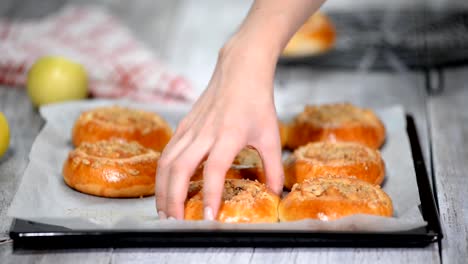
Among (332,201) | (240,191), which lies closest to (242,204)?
(240,191)

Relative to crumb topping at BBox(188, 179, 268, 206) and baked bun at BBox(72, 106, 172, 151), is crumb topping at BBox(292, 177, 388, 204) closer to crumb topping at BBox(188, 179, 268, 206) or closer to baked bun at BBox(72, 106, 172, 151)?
crumb topping at BBox(188, 179, 268, 206)

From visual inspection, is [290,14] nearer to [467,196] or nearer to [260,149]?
[260,149]

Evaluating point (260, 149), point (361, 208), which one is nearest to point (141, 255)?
point (260, 149)

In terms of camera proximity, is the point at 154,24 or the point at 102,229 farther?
the point at 154,24

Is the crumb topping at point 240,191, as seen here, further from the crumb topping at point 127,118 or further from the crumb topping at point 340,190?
the crumb topping at point 127,118

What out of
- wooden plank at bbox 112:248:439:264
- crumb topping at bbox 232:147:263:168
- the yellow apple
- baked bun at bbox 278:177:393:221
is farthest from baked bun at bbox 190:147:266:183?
the yellow apple

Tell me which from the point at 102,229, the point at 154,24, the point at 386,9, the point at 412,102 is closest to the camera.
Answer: the point at 102,229
